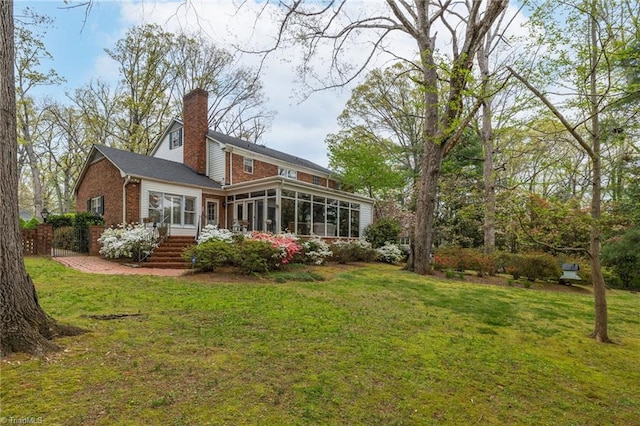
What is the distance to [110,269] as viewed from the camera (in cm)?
944

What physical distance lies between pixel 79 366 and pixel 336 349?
95.4 inches

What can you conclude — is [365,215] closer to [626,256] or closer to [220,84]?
[626,256]

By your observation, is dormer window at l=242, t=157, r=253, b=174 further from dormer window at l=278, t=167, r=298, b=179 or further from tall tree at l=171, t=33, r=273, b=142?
tall tree at l=171, t=33, r=273, b=142

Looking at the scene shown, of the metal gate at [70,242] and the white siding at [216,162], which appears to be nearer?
the metal gate at [70,242]

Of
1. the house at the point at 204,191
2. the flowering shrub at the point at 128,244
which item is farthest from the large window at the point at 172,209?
the flowering shrub at the point at 128,244

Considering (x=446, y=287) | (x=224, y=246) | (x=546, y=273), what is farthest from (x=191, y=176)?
(x=546, y=273)

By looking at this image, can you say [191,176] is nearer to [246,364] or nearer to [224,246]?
[224,246]

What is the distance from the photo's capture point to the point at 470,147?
21.8 metres

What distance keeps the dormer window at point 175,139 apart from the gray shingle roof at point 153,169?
2.45 metres

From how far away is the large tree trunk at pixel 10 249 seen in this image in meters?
2.90

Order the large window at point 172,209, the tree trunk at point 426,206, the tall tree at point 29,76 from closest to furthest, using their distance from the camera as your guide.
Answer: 1. the tree trunk at point 426,206
2. the large window at point 172,209
3. the tall tree at point 29,76

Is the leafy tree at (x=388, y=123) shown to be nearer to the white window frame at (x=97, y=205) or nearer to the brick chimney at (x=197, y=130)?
the brick chimney at (x=197, y=130)

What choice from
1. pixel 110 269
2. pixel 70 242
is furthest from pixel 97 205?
pixel 110 269

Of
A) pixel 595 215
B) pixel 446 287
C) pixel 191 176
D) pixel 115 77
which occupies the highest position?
pixel 115 77
